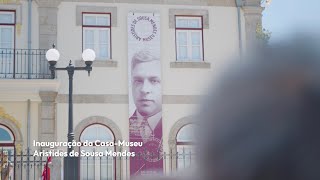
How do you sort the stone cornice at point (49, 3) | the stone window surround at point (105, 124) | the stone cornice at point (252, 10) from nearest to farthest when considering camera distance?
the stone window surround at point (105, 124) → the stone cornice at point (49, 3) → the stone cornice at point (252, 10)

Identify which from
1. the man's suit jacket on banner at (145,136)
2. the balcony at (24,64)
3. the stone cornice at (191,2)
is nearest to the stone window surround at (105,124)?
the man's suit jacket on banner at (145,136)

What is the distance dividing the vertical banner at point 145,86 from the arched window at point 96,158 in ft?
2.28

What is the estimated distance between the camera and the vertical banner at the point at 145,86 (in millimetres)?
18266

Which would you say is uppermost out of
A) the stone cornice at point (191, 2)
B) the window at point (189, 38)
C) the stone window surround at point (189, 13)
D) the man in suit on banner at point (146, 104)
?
the stone cornice at point (191, 2)

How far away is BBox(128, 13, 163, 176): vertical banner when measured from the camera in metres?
18.3

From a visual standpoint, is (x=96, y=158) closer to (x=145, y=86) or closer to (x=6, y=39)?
(x=145, y=86)

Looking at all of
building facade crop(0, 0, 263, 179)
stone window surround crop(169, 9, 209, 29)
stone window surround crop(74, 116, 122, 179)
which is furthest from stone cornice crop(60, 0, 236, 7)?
stone window surround crop(74, 116, 122, 179)

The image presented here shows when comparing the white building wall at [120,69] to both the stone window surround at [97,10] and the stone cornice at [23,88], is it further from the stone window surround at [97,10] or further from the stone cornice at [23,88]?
the stone cornice at [23,88]

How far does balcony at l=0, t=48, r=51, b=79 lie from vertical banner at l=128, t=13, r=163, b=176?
2.65 m

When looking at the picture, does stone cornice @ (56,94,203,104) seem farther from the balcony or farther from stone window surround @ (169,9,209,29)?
stone window surround @ (169,9,209,29)

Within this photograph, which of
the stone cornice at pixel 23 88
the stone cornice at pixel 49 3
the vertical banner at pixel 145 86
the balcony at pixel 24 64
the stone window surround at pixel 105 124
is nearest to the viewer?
the stone cornice at pixel 23 88

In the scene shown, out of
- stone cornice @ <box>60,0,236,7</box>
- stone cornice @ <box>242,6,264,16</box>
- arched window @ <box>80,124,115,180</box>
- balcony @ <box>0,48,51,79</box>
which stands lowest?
arched window @ <box>80,124,115,180</box>

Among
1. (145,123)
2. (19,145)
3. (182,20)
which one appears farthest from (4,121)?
(182,20)

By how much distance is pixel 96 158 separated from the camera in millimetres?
17812
